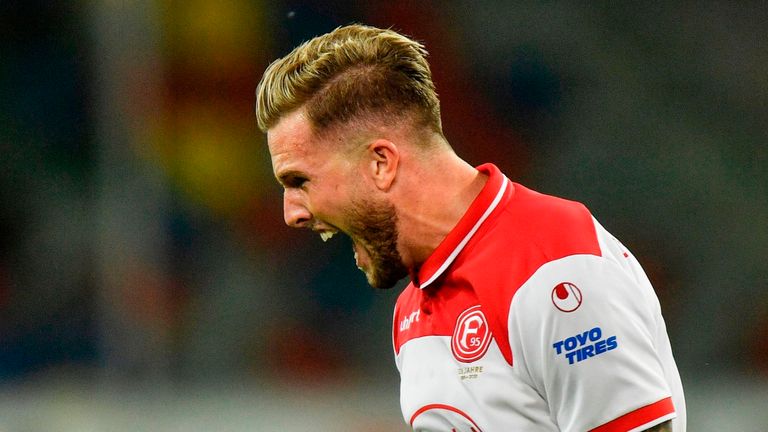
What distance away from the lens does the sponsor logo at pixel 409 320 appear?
6.12 feet

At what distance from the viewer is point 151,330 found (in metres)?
3.95

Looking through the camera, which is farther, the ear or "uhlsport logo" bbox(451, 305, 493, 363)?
the ear

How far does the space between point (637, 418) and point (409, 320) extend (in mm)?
584

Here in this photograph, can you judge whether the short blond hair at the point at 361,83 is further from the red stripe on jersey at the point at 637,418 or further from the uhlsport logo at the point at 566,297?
the red stripe on jersey at the point at 637,418

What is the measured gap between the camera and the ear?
1703 mm

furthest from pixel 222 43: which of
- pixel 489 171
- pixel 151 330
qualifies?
pixel 489 171

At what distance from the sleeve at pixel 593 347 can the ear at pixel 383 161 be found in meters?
0.34

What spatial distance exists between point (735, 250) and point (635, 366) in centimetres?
297

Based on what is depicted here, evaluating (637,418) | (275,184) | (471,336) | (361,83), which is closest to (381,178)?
(361,83)

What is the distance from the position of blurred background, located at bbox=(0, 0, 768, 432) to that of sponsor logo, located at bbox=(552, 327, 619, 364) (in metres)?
2.65

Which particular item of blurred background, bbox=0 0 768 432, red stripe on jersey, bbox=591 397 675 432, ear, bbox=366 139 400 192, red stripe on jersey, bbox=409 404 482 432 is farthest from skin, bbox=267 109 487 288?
blurred background, bbox=0 0 768 432

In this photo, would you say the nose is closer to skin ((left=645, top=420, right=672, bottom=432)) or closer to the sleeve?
the sleeve

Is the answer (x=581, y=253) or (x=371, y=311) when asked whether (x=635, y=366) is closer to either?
(x=581, y=253)

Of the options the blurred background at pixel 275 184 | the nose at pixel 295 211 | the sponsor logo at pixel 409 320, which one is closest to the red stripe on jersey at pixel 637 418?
the sponsor logo at pixel 409 320
